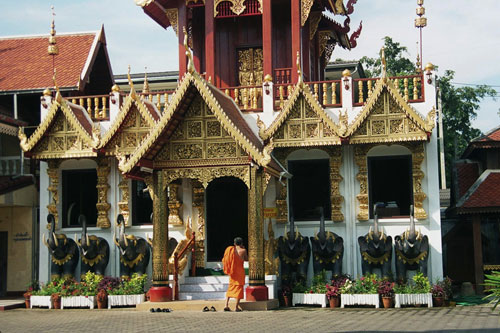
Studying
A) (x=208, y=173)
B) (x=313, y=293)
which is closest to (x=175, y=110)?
(x=208, y=173)

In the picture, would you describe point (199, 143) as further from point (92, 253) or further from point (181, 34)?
point (181, 34)

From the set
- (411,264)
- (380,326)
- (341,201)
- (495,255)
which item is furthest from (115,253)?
(495,255)

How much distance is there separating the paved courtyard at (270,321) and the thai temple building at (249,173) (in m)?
1.45

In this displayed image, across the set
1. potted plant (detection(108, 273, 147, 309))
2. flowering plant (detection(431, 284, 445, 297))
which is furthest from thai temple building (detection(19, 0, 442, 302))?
flowering plant (detection(431, 284, 445, 297))

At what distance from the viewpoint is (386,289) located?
1845 centimetres

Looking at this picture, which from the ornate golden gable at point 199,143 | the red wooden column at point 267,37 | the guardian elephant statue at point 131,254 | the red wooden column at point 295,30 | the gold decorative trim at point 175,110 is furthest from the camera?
the red wooden column at point 295,30

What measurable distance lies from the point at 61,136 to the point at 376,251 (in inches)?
353

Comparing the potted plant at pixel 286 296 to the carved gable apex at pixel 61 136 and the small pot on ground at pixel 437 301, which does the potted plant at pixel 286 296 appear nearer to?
the small pot on ground at pixel 437 301

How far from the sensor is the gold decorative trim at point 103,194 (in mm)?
21203

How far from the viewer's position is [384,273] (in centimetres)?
1920

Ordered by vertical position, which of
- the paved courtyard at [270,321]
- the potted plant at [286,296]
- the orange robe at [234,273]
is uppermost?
the orange robe at [234,273]

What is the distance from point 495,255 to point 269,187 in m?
7.34

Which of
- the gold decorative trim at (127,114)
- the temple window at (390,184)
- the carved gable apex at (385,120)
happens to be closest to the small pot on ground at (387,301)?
the temple window at (390,184)

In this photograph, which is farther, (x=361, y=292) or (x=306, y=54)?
(x=306, y=54)
